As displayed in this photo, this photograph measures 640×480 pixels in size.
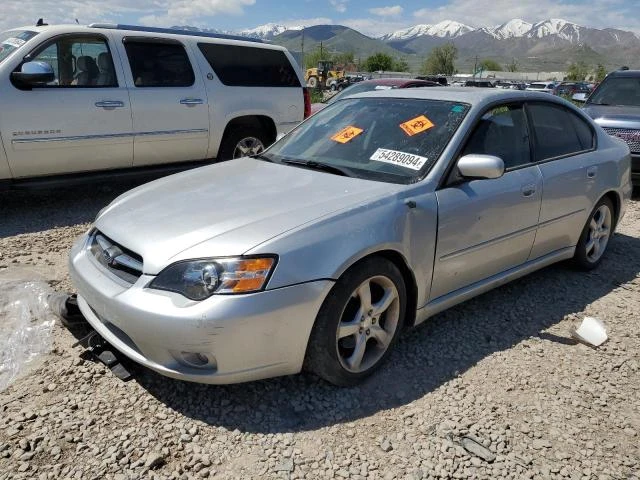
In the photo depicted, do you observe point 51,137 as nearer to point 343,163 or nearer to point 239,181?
point 239,181

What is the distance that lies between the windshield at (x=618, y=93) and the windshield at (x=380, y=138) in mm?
6615

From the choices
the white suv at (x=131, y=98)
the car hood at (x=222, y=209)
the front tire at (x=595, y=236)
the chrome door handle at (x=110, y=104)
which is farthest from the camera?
the chrome door handle at (x=110, y=104)

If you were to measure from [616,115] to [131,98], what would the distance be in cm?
674

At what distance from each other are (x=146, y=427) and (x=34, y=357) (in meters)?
0.98

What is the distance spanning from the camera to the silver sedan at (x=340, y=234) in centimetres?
241

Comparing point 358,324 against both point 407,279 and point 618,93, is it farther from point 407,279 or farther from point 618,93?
point 618,93

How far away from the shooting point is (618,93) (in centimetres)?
879

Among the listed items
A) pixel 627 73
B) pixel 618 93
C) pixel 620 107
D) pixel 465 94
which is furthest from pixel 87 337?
pixel 627 73

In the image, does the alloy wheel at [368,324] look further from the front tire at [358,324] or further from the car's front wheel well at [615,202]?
the car's front wheel well at [615,202]

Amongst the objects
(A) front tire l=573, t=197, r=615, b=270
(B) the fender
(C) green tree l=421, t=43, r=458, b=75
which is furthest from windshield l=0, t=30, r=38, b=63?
(C) green tree l=421, t=43, r=458, b=75

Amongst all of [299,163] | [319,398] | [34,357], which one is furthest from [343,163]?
[34,357]

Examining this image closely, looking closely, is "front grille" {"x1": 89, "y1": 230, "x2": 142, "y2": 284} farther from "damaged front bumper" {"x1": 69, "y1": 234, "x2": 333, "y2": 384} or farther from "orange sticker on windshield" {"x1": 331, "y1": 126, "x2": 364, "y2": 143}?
"orange sticker on windshield" {"x1": 331, "y1": 126, "x2": 364, "y2": 143}

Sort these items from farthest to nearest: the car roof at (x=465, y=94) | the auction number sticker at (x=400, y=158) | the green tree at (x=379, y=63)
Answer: the green tree at (x=379, y=63)
the car roof at (x=465, y=94)
the auction number sticker at (x=400, y=158)

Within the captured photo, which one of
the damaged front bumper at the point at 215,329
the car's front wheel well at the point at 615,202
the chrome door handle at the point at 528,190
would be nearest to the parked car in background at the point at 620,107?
the car's front wheel well at the point at 615,202
